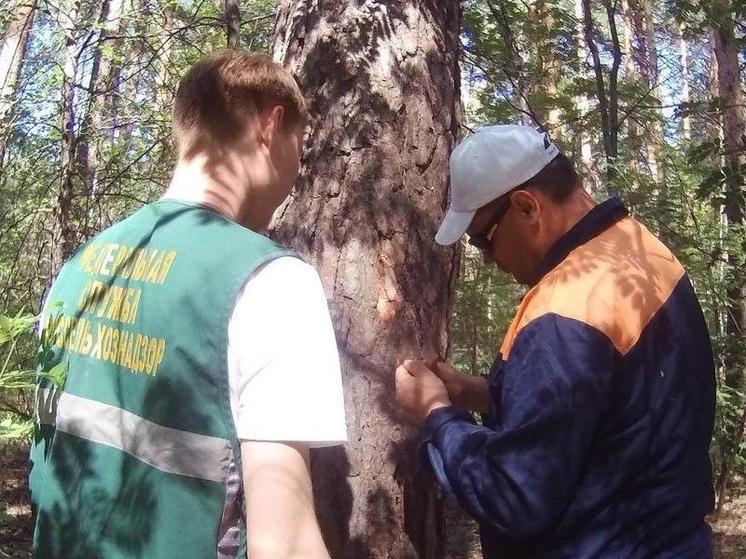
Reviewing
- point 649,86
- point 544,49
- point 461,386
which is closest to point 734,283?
point 544,49

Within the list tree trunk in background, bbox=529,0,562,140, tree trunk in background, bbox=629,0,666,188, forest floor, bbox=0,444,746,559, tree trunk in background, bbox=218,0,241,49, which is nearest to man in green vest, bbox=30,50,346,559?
tree trunk in background, bbox=218,0,241,49

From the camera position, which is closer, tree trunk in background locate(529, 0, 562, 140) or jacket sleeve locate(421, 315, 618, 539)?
jacket sleeve locate(421, 315, 618, 539)

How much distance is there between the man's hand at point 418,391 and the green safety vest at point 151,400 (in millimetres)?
754

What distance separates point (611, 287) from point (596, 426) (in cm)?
29

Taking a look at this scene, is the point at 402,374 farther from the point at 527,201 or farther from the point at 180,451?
the point at 180,451

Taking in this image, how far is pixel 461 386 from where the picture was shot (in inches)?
80.1

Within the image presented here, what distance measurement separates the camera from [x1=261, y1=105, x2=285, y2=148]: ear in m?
1.39

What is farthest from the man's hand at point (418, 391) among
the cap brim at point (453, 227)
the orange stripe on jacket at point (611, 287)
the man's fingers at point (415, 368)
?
the cap brim at point (453, 227)

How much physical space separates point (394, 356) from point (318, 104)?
73cm

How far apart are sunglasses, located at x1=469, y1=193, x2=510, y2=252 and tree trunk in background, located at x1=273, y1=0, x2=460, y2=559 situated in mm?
195

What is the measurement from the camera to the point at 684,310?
170 centimetres

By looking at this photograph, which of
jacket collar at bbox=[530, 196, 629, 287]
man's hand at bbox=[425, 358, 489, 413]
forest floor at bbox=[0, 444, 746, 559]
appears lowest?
forest floor at bbox=[0, 444, 746, 559]

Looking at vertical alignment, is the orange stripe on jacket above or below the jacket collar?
below

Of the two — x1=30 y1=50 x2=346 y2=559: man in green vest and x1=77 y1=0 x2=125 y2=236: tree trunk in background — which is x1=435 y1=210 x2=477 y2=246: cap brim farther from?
x1=77 y1=0 x2=125 y2=236: tree trunk in background
